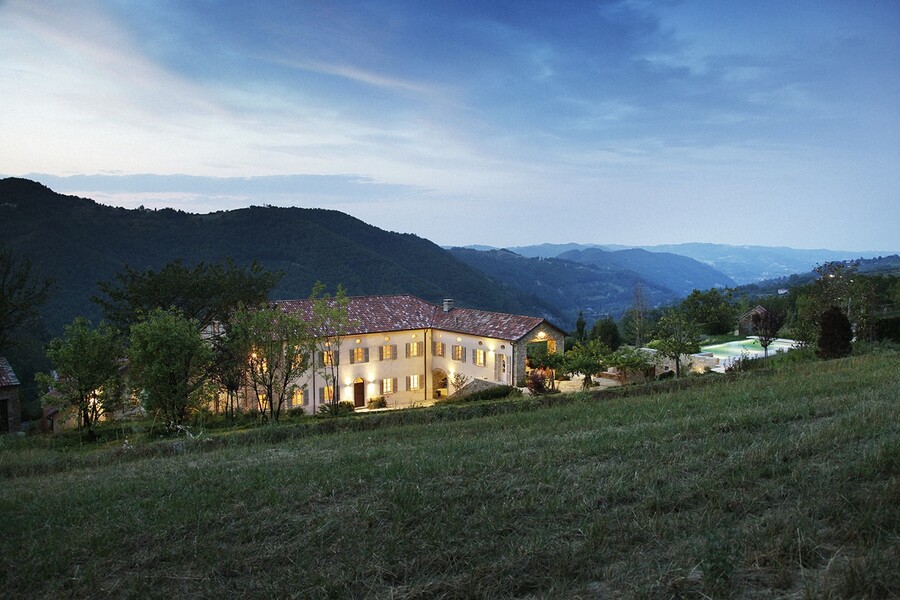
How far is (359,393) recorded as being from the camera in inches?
1516

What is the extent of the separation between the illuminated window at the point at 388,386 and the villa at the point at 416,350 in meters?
0.07

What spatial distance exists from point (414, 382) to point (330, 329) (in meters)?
8.90

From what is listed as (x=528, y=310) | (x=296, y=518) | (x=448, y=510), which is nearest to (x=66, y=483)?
(x=296, y=518)

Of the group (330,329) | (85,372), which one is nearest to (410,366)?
(330,329)

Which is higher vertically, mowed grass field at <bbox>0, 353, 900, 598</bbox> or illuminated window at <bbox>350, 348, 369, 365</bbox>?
→ mowed grass field at <bbox>0, 353, 900, 598</bbox>

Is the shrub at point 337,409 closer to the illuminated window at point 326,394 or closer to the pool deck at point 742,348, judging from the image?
the illuminated window at point 326,394

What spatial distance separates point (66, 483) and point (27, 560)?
17.8ft

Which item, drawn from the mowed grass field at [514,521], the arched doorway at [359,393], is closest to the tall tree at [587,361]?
the arched doorway at [359,393]

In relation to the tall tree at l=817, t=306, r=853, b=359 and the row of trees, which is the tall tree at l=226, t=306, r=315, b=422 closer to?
the row of trees

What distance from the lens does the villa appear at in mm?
36000

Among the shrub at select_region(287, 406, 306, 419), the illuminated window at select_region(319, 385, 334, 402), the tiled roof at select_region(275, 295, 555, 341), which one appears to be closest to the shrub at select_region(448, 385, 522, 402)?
the tiled roof at select_region(275, 295, 555, 341)

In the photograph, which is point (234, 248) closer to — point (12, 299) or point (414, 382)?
point (414, 382)

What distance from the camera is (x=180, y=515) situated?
20.7ft

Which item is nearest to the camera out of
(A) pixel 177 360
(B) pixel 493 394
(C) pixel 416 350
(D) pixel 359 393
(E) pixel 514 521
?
(E) pixel 514 521
